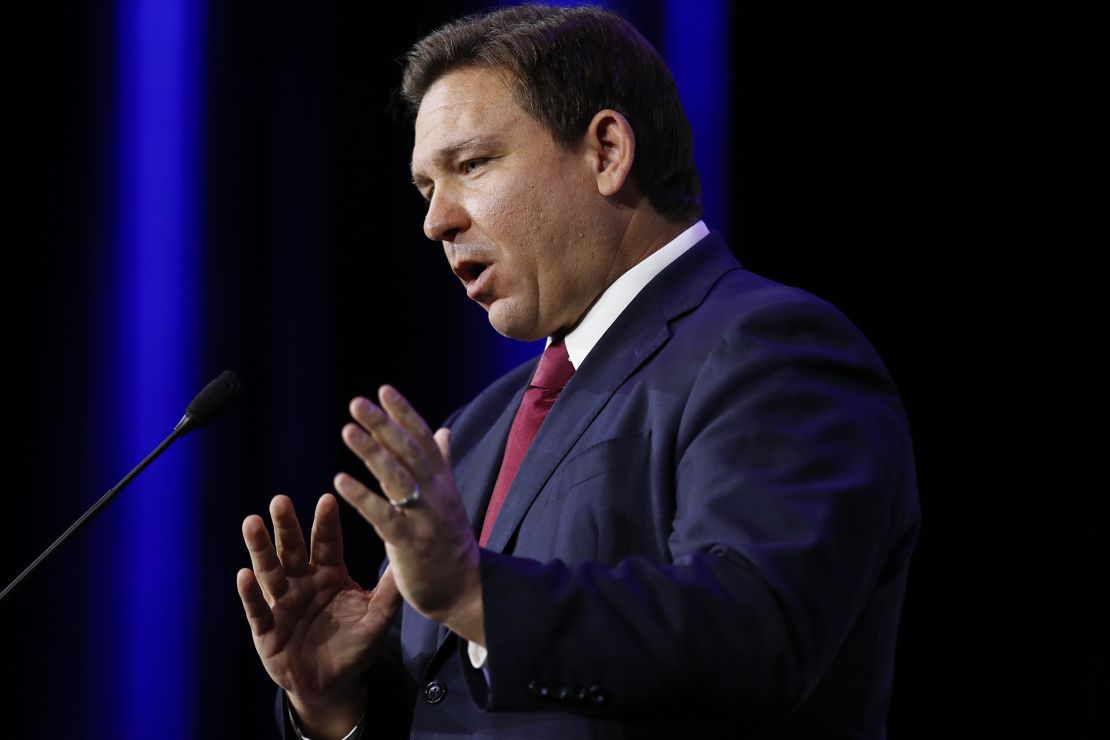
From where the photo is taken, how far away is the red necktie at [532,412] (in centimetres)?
164

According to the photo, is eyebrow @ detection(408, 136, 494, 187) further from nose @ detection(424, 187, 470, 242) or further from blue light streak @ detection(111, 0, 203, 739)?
blue light streak @ detection(111, 0, 203, 739)

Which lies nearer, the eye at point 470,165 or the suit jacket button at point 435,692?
the suit jacket button at point 435,692

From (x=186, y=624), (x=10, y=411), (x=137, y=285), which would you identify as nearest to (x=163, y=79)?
(x=137, y=285)

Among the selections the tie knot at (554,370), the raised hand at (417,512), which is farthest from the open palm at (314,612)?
the raised hand at (417,512)

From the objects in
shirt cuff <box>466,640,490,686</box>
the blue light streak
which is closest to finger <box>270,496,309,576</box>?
shirt cuff <box>466,640,490,686</box>

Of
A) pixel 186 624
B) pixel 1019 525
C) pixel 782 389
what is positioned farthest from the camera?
pixel 186 624

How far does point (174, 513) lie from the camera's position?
2.66 meters

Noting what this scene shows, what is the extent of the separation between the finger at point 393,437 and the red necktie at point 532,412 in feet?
1.86

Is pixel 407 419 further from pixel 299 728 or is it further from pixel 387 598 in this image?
pixel 299 728

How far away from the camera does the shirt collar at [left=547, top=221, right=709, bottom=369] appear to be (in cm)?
166

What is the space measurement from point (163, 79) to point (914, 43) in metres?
1.65

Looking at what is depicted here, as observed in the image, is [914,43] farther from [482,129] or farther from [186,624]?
[186,624]

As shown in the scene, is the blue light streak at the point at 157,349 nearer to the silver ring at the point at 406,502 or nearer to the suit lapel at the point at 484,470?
the suit lapel at the point at 484,470

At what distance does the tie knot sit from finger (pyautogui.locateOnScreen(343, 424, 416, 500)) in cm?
66
